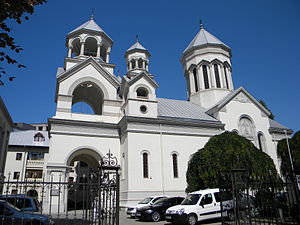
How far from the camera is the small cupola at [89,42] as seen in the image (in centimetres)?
2434

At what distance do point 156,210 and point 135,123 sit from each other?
323 inches

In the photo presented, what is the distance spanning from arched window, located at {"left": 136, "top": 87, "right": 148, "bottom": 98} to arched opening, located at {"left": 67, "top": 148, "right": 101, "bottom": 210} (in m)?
6.48

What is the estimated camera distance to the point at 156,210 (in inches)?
554

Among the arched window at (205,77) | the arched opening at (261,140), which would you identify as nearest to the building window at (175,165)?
the arched opening at (261,140)

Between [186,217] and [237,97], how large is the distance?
16.6 m

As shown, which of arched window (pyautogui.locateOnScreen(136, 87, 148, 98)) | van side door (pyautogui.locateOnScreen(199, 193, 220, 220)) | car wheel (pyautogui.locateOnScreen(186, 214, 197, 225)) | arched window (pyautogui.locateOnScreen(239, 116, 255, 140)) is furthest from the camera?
arched window (pyautogui.locateOnScreen(239, 116, 255, 140))

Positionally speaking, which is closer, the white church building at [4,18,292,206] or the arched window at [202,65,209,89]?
the white church building at [4,18,292,206]

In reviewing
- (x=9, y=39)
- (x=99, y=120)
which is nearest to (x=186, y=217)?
(x=9, y=39)

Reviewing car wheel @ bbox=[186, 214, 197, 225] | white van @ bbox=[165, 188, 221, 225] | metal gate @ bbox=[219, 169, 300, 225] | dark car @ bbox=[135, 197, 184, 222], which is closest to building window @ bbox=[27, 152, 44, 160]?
dark car @ bbox=[135, 197, 184, 222]

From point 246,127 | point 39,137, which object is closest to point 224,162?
point 246,127

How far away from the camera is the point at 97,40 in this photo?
2464cm

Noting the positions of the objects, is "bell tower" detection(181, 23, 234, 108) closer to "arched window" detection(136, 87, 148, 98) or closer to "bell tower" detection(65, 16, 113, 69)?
"arched window" detection(136, 87, 148, 98)

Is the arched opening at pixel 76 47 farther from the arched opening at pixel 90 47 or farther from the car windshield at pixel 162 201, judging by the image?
the car windshield at pixel 162 201

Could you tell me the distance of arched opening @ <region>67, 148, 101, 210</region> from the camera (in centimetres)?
884
